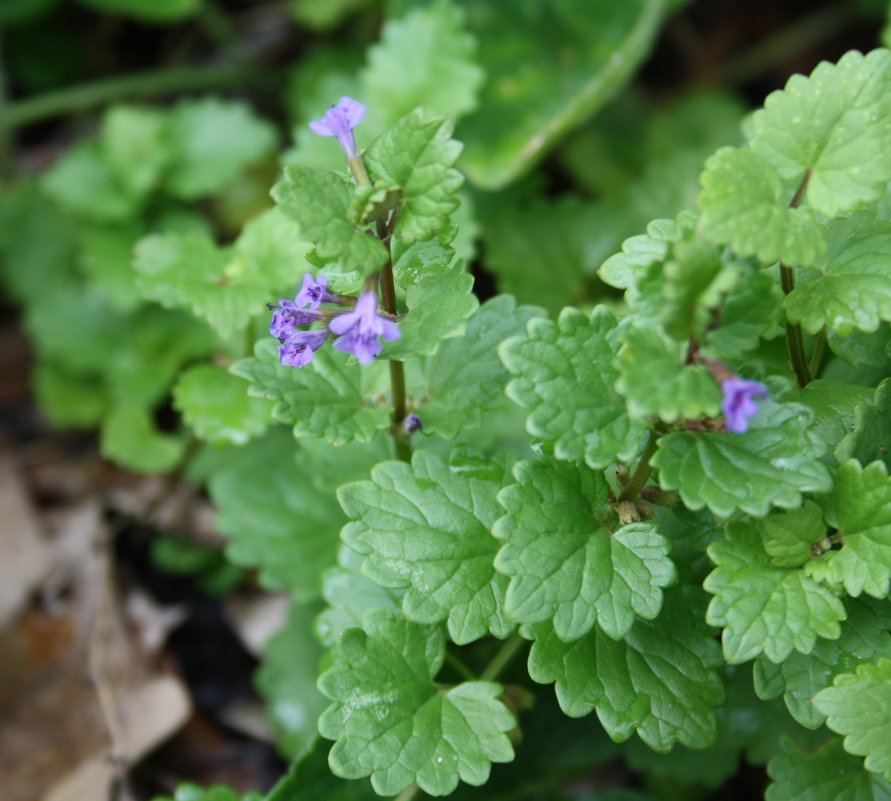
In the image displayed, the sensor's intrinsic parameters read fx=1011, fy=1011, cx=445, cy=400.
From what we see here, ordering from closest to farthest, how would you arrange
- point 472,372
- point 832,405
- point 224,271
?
point 832,405 < point 472,372 < point 224,271

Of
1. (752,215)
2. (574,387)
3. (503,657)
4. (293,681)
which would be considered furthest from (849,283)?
(293,681)

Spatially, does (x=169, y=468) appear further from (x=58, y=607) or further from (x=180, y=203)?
(x=180, y=203)

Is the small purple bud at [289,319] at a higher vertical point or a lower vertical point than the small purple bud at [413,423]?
higher

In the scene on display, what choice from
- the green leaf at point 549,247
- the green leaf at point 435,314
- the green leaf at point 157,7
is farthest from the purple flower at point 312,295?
the green leaf at point 157,7

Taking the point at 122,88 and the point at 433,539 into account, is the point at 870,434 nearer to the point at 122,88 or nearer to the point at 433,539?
the point at 433,539

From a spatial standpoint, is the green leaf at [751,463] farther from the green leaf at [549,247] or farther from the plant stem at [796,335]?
the green leaf at [549,247]
